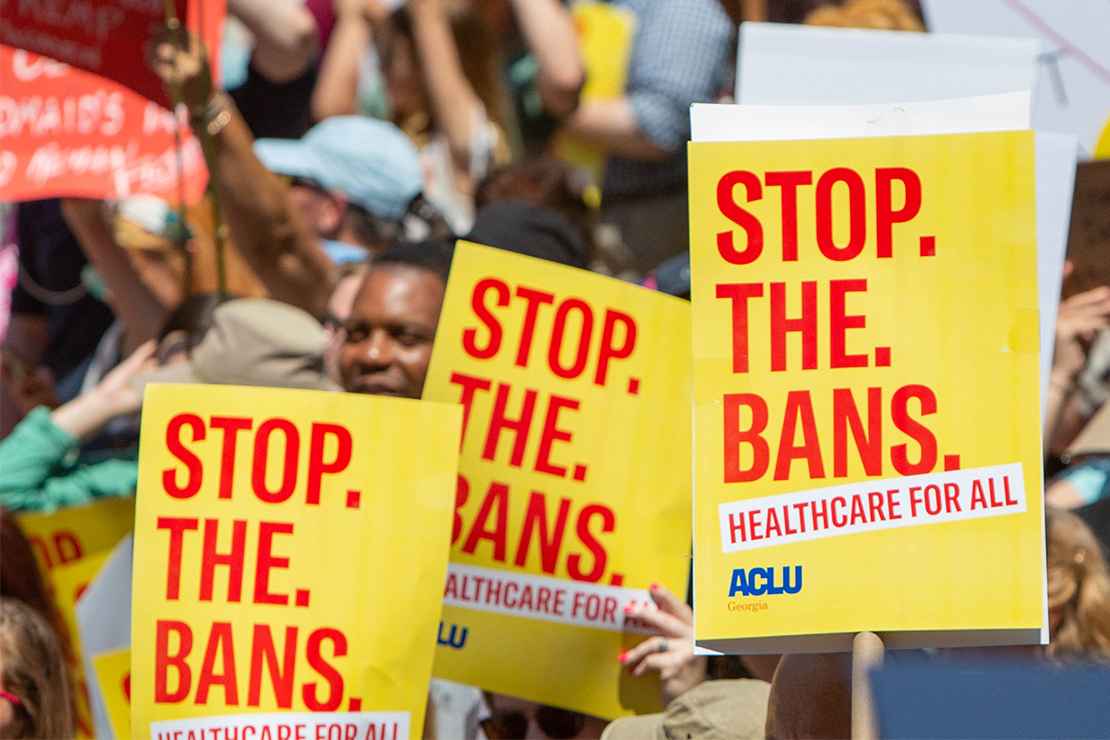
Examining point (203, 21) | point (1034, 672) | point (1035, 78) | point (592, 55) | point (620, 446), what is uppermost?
point (592, 55)

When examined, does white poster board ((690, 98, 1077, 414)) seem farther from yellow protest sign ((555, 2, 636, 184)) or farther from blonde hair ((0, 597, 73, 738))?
yellow protest sign ((555, 2, 636, 184))

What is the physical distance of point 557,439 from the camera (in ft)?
13.2

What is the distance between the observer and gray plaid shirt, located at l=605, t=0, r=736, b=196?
20.1 feet

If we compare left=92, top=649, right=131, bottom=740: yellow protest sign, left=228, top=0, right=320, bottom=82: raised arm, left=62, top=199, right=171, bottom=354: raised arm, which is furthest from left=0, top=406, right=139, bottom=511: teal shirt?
left=228, top=0, right=320, bottom=82: raised arm

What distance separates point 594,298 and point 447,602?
2.10 feet

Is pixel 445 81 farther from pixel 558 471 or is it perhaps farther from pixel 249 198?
pixel 558 471

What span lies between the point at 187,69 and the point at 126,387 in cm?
80

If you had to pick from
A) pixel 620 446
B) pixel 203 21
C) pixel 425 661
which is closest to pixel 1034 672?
pixel 425 661

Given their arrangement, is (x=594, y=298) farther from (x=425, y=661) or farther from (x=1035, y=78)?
(x=1035, y=78)

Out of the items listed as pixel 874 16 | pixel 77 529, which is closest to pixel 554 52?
pixel 874 16

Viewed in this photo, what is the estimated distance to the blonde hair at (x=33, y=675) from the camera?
3959 mm

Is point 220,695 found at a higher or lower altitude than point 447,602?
lower

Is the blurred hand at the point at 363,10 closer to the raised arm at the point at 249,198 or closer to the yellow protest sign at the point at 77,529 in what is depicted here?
the raised arm at the point at 249,198

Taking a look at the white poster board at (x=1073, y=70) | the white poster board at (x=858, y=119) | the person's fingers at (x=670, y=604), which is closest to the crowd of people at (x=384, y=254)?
the person's fingers at (x=670, y=604)
